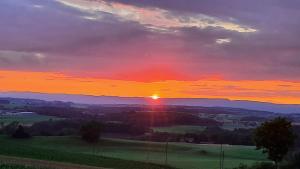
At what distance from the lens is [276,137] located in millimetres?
57594

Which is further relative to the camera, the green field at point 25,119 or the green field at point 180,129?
the green field at point 25,119

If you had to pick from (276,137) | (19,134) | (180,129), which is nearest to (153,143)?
(19,134)

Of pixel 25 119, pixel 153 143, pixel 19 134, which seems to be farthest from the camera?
pixel 25 119

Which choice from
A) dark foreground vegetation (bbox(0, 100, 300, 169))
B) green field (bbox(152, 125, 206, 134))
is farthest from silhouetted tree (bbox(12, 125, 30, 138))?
green field (bbox(152, 125, 206, 134))

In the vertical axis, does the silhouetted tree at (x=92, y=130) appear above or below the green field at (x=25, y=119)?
below

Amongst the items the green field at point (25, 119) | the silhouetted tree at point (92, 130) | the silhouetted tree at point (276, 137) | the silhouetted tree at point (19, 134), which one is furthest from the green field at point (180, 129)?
the silhouetted tree at point (276, 137)

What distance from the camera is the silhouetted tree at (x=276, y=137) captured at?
5766 centimetres

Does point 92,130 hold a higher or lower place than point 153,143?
higher

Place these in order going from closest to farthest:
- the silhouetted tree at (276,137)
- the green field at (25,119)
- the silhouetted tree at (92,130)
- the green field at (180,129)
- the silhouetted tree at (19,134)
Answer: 1. the silhouetted tree at (276,137)
2. the silhouetted tree at (92,130)
3. the silhouetted tree at (19,134)
4. the green field at (180,129)
5. the green field at (25,119)

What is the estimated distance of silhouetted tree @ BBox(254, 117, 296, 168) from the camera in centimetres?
5766

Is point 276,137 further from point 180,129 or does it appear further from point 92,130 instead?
point 180,129

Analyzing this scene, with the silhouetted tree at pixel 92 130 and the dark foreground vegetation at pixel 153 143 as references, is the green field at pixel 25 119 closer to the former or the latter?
the dark foreground vegetation at pixel 153 143

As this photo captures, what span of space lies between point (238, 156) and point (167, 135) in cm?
3664

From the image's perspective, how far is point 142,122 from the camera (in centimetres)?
15388
